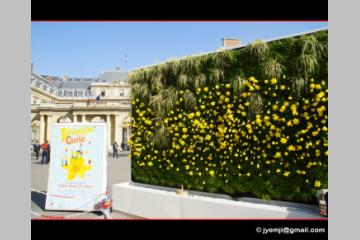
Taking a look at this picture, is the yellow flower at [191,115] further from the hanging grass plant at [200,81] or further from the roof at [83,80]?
the roof at [83,80]

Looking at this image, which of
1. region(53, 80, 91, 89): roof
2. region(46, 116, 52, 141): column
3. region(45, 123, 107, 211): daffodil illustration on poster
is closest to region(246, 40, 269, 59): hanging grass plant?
region(45, 123, 107, 211): daffodil illustration on poster

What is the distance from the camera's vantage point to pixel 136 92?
6.16 m

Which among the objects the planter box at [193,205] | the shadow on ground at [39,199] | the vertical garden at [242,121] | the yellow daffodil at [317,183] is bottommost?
the shadow on ground at [39,199]

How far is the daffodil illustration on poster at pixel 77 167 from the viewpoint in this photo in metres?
5.71

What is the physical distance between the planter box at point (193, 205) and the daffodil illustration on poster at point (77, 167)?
0.62 meters

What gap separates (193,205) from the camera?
483 cm

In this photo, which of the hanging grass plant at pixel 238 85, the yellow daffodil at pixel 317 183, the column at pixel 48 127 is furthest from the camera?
the column at pixel 48 127

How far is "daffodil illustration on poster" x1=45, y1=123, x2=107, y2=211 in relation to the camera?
5.71 meters

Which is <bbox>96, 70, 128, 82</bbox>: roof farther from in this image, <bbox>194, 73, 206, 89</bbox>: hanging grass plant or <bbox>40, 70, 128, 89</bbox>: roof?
<bbox>194, 73, 206, 89</bbox>: hanging grass plant

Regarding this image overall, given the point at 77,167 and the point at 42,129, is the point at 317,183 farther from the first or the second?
the point at 42,129

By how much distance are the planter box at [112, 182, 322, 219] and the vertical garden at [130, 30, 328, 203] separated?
0.50 feet

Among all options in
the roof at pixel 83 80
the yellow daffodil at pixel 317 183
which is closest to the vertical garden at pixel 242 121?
the yellow daffodil at pixel 317 183
